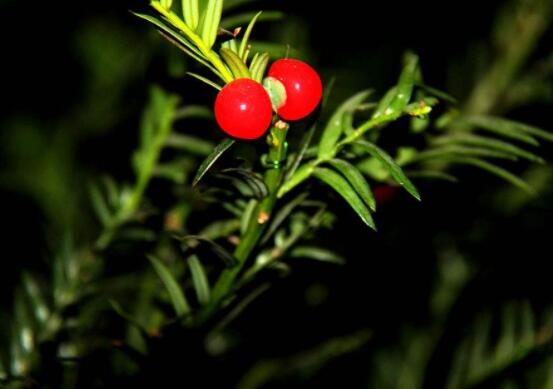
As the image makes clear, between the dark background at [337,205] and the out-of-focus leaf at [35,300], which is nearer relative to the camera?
the out-of-focus leaf at [35,300]

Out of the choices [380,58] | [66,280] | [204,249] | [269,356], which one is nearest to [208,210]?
[204,249]

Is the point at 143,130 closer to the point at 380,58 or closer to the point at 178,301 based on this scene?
the point at 178,301

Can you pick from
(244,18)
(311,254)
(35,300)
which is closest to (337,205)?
(311,254)

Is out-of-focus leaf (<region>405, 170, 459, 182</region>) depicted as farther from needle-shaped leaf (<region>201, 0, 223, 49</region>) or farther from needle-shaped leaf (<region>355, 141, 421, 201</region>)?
needle-shaped leaf (<region>201, 0, 223, 49</region>)

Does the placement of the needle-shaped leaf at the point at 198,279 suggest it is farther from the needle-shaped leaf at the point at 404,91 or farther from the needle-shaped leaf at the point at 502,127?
the needle-shaped leaf at the point at 502,127

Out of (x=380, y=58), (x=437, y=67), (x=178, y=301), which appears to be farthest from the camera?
(x=380, y=58)

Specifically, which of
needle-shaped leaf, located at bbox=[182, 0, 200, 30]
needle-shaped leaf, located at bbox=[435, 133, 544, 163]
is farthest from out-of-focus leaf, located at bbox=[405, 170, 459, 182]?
needle-shaped leaf, located at bbox=[182, 0, 200, 30]

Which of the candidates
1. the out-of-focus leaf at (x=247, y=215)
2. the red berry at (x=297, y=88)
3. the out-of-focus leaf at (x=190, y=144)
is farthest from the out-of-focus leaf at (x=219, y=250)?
the out-of-focus leaf at (x=190, y=144)
